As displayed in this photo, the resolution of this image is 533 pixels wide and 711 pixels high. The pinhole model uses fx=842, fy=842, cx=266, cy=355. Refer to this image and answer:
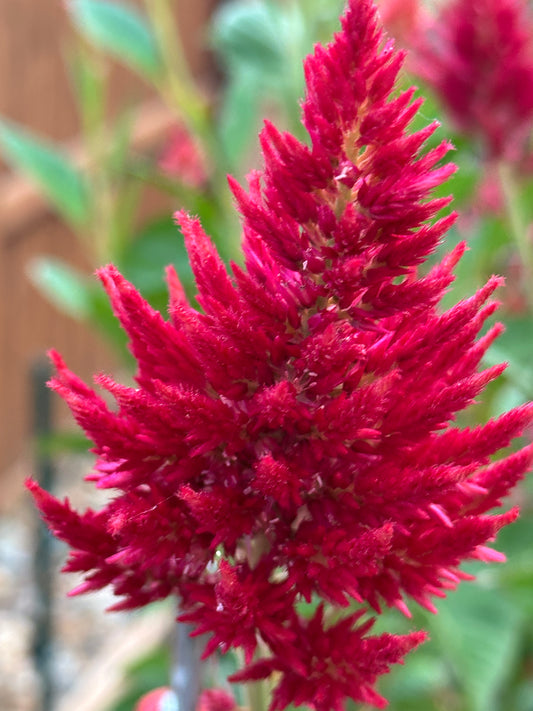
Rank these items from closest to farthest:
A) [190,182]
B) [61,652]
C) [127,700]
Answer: [127,700] → [190,182] → [61,652]

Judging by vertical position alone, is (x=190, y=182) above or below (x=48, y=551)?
above

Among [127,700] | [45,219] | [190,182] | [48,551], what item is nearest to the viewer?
[127,700]

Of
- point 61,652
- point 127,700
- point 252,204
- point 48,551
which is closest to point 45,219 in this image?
point 61,652

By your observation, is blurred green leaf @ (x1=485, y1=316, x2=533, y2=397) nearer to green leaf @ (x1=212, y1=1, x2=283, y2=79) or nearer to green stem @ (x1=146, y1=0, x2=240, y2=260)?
green stem @ (x1=146, y1=0, x2=240, y2=260)

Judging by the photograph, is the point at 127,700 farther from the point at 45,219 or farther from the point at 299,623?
the point at 45,219

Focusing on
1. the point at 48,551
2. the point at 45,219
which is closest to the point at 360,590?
the point at 48,551

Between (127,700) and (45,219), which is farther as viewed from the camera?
(45,219)

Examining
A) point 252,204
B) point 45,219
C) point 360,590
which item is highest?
point 45,219
